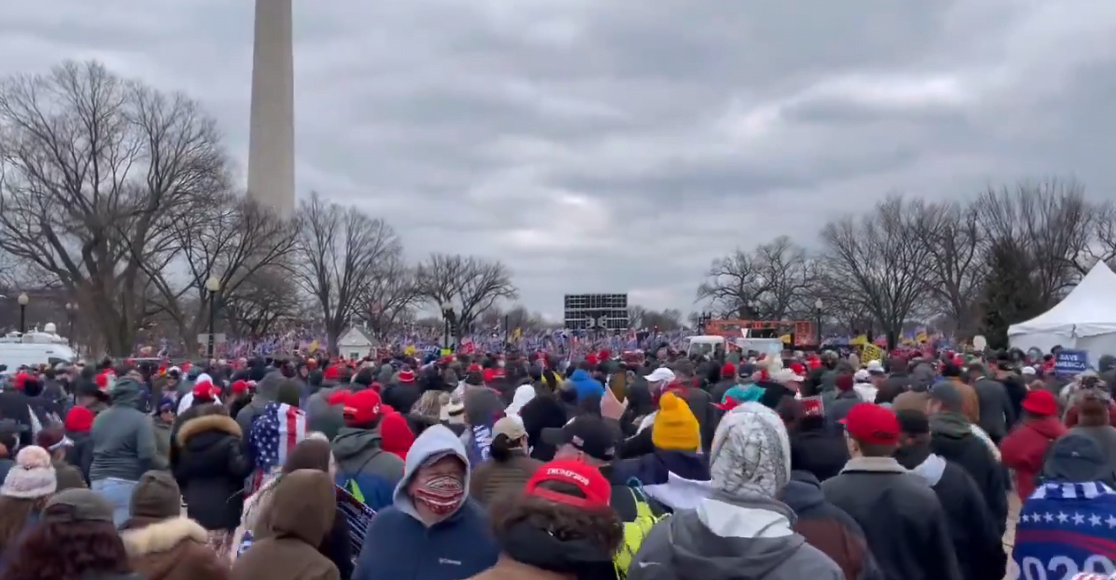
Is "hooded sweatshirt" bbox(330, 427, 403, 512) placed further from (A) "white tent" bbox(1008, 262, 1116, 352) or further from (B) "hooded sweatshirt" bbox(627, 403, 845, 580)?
(A) "white tent" bbox(1008, 262, 1116, 352)

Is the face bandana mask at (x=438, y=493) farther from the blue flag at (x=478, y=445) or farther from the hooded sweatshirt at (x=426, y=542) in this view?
the blue flag at (x=478, y=445)

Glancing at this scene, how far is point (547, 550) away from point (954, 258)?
70.5m

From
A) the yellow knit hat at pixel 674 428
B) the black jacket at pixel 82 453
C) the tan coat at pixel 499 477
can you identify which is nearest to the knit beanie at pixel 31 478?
the tan coat at pixel 499 477

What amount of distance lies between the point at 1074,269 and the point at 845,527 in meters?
64.9

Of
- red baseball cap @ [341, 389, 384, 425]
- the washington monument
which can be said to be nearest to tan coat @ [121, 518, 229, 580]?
red baseball cap @ [341, 389, 384, 425]

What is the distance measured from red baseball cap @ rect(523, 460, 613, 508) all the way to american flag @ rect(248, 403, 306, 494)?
5.14m

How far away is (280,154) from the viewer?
78.1 m

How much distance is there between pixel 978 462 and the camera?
24.1 feet

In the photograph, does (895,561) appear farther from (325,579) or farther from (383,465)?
(383,465)

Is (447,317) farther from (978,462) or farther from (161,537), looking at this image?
(161,537)

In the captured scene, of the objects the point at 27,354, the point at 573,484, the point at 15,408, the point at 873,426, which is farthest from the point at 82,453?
the point at 27,354

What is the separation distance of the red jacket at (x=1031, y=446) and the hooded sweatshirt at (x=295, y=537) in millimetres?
5774

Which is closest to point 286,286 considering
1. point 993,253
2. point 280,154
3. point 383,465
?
point 280,154

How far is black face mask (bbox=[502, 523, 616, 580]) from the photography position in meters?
3.11
